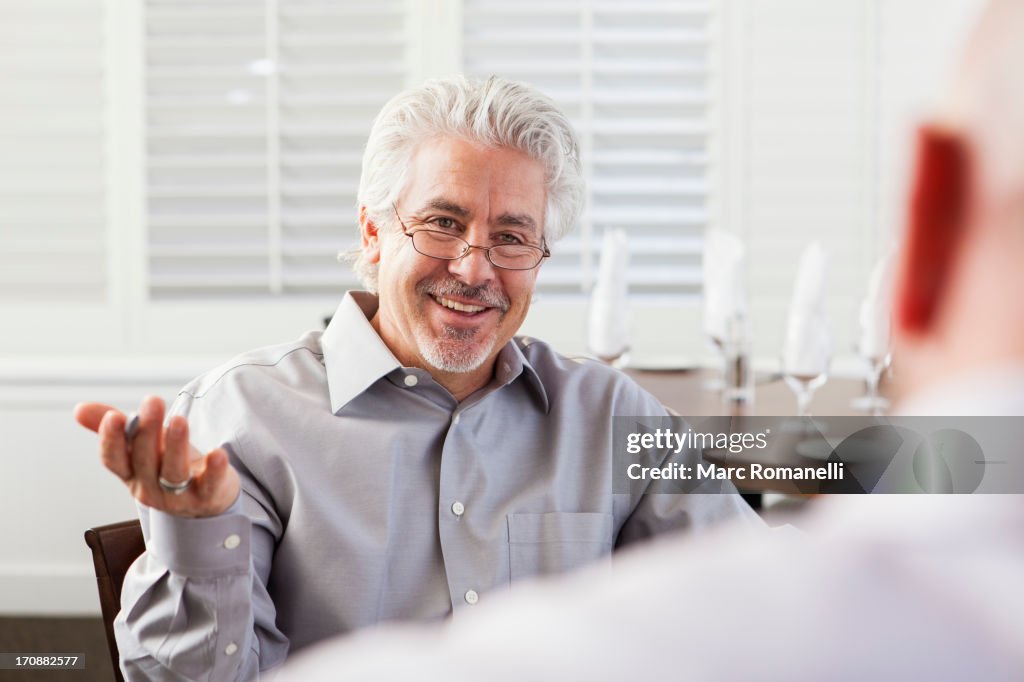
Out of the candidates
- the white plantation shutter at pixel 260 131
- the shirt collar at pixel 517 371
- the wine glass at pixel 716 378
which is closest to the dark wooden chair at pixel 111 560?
the shirt collar at pixel 517 371

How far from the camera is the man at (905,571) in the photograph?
0.24 meters

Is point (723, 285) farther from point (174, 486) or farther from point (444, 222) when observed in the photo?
point (174, 486)

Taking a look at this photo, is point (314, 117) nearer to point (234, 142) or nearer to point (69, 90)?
point (234, 142)

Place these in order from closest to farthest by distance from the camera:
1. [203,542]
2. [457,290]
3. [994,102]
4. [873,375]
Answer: [994,102], [203,542], [457,290], [873,375]

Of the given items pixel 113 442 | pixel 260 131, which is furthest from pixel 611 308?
pixel 113 442

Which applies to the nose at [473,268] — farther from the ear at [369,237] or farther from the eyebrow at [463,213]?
the ear at [369,237]

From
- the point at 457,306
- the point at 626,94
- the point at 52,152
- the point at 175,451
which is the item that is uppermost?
the point at 626,94

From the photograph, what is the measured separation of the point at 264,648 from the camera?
119cm

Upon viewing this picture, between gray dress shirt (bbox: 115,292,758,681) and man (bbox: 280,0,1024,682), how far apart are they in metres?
0.88

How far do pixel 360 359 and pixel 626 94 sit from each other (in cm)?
180

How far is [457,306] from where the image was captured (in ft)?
4.46

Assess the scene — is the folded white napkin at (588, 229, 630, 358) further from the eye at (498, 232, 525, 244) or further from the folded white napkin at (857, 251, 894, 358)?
the eye at (498, 232, 525, 244)

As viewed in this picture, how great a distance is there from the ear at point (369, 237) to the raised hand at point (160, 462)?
1.69 ft

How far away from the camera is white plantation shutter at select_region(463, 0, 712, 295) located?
9.38ft
